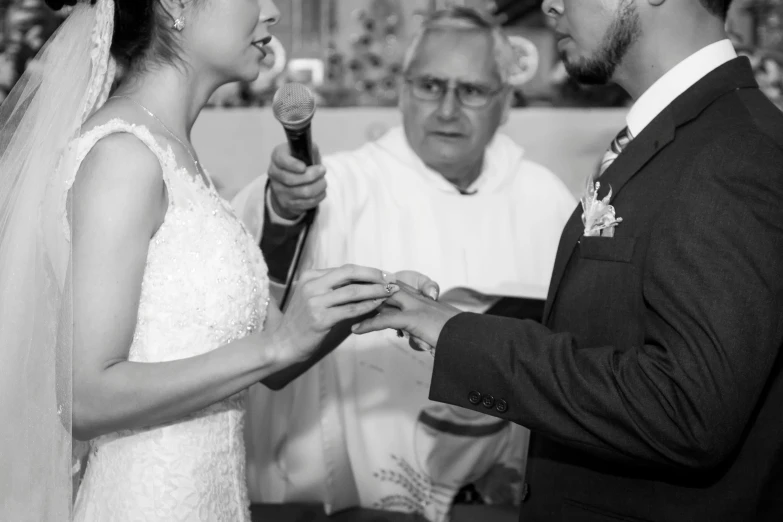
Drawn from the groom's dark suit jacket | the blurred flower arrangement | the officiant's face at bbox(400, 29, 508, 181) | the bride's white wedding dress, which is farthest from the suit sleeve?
the blurred flower arrangement

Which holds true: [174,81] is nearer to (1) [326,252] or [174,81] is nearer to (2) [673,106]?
(2) [673,106]

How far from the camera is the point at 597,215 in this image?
1.63 meters

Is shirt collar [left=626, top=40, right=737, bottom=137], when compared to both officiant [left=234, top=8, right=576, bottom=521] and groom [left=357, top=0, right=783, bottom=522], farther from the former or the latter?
officiant [left=234, top=8, right=576, bottom=521]

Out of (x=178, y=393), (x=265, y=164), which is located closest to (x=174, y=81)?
(x=178, y=393)

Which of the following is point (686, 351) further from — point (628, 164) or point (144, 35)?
point (144, 35)

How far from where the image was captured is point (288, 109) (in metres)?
1.91

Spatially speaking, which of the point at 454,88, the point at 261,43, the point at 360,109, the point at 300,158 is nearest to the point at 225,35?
the point at 261,43

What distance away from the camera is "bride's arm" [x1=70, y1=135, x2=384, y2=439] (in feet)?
4.98

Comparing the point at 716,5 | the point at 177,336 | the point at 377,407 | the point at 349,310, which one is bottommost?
the point at 377,407

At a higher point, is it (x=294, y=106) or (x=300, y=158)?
(x=294, y=106)

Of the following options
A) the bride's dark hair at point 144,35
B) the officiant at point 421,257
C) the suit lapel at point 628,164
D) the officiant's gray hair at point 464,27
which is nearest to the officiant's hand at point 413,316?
the suit lapel at point 628,164

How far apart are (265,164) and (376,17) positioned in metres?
A: 2.32

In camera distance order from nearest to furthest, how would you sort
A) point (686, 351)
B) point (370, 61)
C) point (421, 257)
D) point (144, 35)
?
point (686, 351) < point (144, 35) < point (421, 257) < point (370, 61)

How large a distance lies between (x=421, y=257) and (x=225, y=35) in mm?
1762
